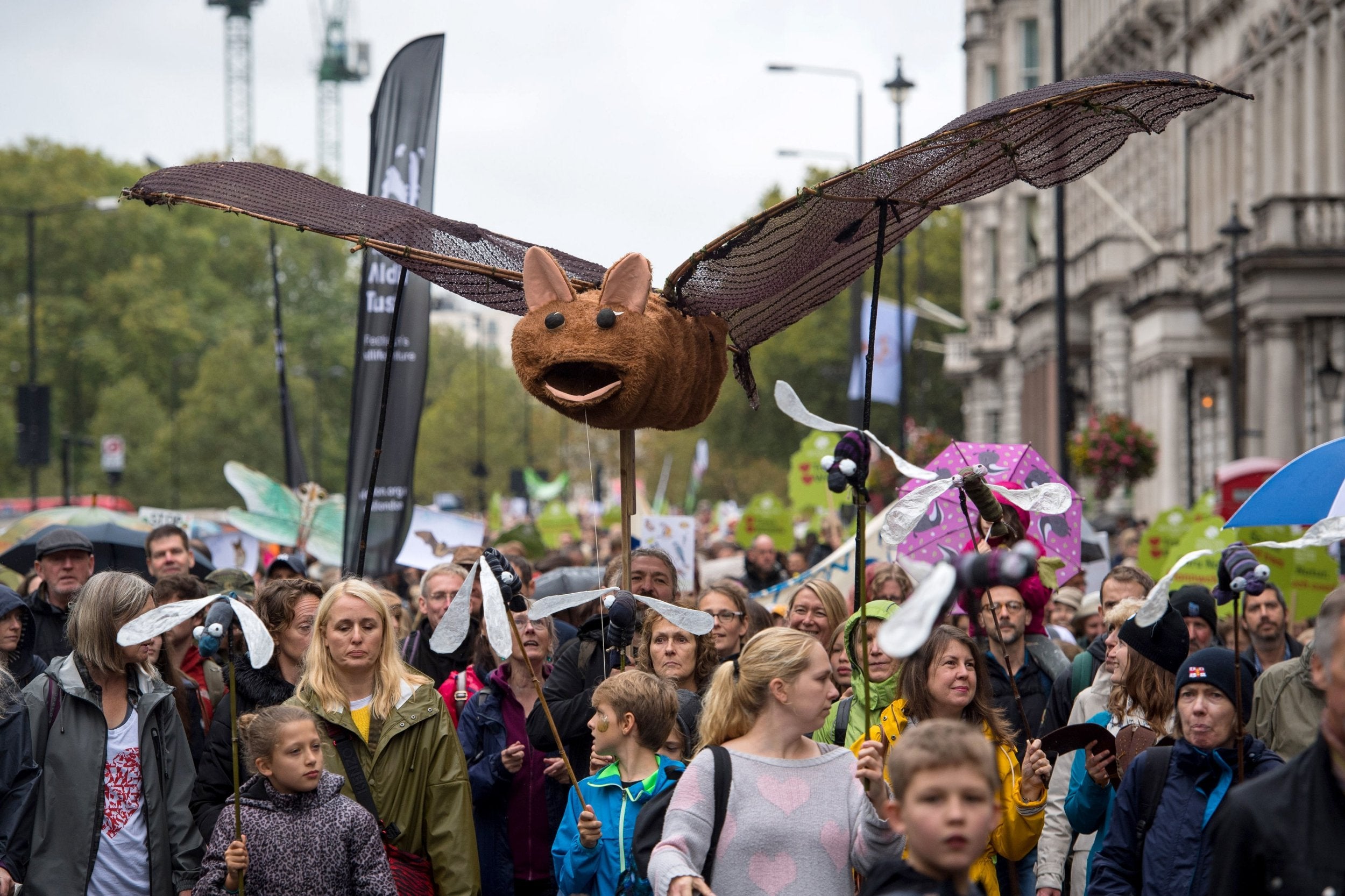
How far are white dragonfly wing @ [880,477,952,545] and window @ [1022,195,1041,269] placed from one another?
191 feet

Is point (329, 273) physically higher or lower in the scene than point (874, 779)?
higher

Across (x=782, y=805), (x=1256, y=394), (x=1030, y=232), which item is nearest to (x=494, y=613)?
(x=782, y=805)

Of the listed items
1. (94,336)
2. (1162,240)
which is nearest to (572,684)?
(1162,240)

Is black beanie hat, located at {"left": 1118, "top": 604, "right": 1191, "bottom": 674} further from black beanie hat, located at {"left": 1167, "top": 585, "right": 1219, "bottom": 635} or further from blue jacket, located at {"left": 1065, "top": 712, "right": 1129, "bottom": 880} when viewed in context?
blue jacket, located at {"left": 1065, "top": 712, "right": 1129, "bottom": 880}

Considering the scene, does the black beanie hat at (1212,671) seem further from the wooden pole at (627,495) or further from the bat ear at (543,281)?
the bat ear at (543,281)

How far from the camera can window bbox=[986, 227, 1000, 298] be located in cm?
6648

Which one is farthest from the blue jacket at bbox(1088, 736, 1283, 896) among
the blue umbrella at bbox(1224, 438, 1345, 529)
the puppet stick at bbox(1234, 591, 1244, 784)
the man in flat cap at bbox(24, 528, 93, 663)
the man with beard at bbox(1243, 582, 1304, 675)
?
the man in flat cap at bbox(24, 528, 93, 663)

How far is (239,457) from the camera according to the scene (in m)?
61.4

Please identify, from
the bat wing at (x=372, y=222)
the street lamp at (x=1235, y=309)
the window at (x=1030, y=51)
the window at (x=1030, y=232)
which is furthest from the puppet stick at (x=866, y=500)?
the window at (x=1030, y=232)

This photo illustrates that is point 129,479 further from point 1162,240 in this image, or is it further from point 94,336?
point 1162,240

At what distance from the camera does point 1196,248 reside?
1677 inches

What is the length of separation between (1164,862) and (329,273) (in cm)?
7514

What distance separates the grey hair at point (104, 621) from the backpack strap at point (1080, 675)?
3.53 meters

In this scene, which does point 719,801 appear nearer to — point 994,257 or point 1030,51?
point 1030,51
